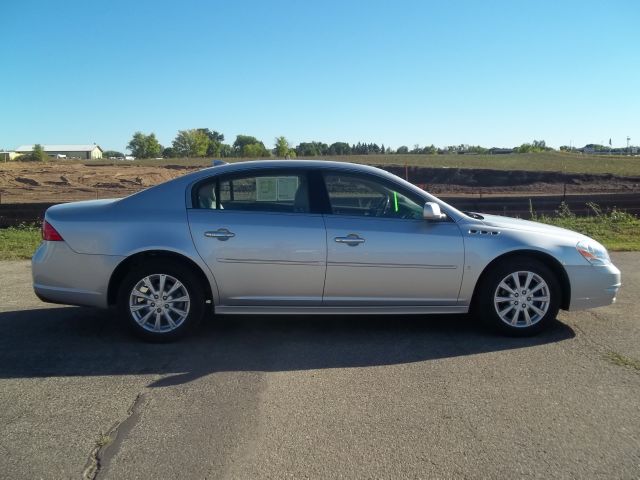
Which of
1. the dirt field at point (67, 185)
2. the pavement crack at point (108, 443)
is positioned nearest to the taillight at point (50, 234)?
the pavement crack at point (108, 443)

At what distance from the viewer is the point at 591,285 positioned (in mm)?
5117

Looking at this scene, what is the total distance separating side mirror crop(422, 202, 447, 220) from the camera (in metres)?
4.86

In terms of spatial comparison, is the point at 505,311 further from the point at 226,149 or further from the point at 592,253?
the point at 226,149

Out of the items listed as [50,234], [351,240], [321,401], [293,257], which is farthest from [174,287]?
[321,401]

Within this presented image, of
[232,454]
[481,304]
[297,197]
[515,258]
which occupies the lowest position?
[232,454]

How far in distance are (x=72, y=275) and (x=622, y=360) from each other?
15.2 ft

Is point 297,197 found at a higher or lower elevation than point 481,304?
higher

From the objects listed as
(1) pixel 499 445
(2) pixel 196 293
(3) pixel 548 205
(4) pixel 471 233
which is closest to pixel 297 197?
(2) pixel 196 293

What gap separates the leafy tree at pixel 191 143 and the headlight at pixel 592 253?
4985 inches

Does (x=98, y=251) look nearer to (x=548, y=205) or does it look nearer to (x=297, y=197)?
(x=297, y=197)

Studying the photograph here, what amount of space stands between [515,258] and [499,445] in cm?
225

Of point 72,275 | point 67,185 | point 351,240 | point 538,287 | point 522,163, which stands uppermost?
point 522,163

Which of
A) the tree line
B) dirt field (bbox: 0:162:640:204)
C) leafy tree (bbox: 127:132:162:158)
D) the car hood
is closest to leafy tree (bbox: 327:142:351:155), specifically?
the tree line

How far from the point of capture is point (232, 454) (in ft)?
10.1
